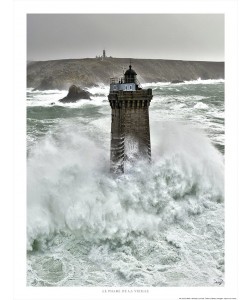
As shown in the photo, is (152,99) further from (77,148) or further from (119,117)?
(77,148)

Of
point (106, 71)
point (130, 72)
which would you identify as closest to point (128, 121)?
point (130, 72)

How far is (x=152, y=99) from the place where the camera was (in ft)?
36.5

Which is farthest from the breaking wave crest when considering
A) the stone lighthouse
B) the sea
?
the stone lighthouse

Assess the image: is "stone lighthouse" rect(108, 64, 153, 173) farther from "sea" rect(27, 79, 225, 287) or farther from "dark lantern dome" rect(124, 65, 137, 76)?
"sea" rect(27, 79, 225, 287)

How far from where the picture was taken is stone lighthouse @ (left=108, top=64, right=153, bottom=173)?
36.3 feet

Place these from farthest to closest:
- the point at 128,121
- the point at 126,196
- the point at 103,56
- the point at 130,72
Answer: the point at 128,121
the point at 130,72
the point at 126,196
the point at 103,56

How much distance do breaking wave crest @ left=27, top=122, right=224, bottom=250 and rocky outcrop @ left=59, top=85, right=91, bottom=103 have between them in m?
0.77

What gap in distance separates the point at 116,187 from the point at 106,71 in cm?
294

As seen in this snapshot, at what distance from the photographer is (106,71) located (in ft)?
36.6

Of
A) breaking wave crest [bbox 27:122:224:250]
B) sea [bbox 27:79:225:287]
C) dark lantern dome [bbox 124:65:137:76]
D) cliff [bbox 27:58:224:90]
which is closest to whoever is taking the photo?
sea [bbox 27:79:225:287]

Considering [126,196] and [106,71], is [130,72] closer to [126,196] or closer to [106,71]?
[106,71]

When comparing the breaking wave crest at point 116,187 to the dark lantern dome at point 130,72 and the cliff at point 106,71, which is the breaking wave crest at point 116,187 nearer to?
the cliff at point 106,71

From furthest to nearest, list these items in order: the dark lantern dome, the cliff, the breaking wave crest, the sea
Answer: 1. the dark lantern dome
2. the cliff
3. the breaking wave crest
4. the sea
